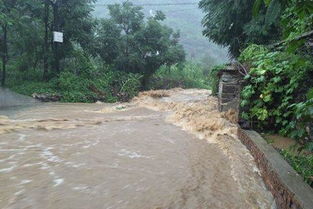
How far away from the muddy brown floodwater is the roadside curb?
136 millimetres

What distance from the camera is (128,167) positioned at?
173 inches

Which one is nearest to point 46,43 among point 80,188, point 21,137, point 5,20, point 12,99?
point 5,20

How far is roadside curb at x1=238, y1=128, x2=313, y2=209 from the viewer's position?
2957 millimetres

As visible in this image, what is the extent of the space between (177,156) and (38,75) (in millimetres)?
12724

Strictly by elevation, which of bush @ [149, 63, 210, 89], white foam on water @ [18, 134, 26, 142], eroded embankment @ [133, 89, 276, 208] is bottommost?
white foam on water @ [18, 134, 26, 142]

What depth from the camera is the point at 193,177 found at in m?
4.11

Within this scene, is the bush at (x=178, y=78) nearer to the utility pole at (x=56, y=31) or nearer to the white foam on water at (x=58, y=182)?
the utility pole at (x=56, y=31)

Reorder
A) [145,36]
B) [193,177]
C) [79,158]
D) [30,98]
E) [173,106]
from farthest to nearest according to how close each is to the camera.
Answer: [145,36] < [30,98] < [173,106] < [79,158] < [193,177]

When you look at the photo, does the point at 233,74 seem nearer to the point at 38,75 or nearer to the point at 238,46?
the point at 238,46

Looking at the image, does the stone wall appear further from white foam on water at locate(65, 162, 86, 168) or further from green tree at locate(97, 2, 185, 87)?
green tree at locate(97, 2, 185, 87)

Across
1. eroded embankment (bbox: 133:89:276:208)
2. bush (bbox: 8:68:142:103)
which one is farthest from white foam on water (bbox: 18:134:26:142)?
bush (bbox: 8:68:142:103)

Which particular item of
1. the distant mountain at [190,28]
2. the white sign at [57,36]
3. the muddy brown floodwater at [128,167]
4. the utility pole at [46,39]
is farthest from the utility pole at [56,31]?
the distant mountain at [190,28]

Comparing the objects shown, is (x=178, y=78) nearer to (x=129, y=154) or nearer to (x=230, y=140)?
(x=230, y=140)

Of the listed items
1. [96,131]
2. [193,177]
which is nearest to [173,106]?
[96,131]
